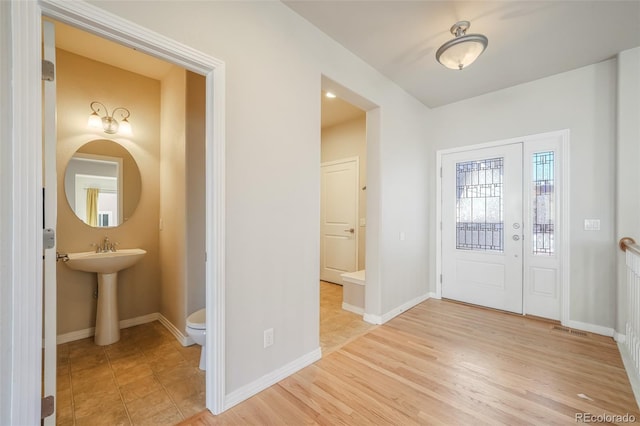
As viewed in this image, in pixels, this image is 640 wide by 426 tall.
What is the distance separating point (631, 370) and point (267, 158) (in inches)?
130

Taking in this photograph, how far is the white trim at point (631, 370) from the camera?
1852 millimetres

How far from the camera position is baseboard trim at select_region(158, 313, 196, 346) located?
8.20 feet

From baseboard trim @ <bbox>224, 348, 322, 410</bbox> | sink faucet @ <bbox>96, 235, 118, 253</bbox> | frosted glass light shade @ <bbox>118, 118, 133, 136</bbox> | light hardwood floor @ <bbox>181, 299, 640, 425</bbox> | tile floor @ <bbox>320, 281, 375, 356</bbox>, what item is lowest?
tile floor @ <bbox>320, 281, 375, 356</bbox>

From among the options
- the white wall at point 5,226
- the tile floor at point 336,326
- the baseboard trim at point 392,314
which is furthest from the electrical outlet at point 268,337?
the baseboard trim at point 392,314

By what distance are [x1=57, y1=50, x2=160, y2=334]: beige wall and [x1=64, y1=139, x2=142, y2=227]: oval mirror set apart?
0.05 m

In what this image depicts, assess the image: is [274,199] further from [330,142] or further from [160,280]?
[330,142]

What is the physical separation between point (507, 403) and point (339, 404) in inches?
44.1

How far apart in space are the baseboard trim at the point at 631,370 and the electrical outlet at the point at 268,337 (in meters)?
2.49

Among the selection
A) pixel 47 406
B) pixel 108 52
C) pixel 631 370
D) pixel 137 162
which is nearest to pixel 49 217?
pixel 47 406

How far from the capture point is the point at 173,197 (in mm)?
2809

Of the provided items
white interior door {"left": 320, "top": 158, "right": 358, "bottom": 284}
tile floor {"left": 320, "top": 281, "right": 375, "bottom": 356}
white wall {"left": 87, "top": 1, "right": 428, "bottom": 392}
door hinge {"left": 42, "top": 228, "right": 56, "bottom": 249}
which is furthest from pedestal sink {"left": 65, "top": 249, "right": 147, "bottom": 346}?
white interior door {"left": 320, "top": 158, "right": 358, "bottom": 284}

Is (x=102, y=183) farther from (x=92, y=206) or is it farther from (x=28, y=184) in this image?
(x=28, y=184)

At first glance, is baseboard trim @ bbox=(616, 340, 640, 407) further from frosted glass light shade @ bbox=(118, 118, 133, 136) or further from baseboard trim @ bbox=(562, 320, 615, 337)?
frosted glass light shade @ bbox=(118, 118, 133, 136)

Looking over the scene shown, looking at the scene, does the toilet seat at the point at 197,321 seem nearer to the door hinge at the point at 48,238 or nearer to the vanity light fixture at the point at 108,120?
the door hinge at the point at 48,238
